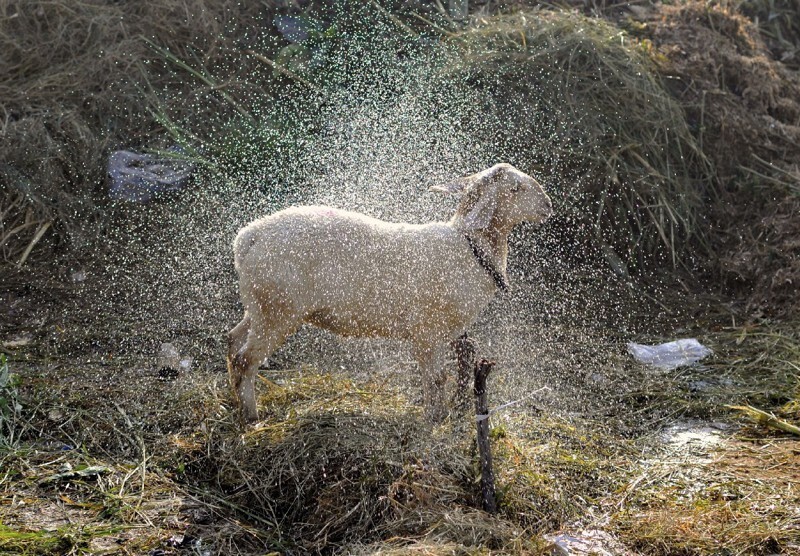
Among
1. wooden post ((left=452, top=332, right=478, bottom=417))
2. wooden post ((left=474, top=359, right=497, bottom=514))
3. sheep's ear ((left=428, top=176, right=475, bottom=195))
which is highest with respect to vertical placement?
sheep's ear ((left=428, top=176, right=475, bottom=195))

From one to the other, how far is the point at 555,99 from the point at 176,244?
9.39 feet

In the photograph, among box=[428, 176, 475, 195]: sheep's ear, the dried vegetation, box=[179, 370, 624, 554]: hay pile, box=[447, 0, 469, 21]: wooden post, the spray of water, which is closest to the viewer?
box=[179, 370, 624, 554]: hay pile

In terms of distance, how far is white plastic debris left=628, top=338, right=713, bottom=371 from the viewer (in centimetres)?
557

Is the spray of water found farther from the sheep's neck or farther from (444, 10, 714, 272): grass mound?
the sheep's neck

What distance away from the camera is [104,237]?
21.2 feet

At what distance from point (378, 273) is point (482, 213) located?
0.62 m

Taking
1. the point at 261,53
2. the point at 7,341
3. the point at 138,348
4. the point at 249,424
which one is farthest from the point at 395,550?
the point at 261,53

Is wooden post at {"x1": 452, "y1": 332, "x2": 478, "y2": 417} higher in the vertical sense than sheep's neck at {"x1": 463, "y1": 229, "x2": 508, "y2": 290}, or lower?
lower

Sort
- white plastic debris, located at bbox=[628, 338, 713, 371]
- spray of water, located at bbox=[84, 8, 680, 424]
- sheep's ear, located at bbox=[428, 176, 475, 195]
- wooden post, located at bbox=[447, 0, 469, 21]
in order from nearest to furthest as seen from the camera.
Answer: sheep's ear, located at bbox=[428, 176, 475, 195] < white plastic debris, located at bbox=[628, 338, 713, 371] < spray of water, located at bbox=[84, 8, 680, 424] < wooden post, located at bbox=[447, 0, 469, 21]

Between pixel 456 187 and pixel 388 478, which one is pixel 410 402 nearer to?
pixel 388 478

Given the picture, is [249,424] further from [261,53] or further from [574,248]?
[261,53]

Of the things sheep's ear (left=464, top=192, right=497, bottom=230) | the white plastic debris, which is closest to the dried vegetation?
the white plastic debris

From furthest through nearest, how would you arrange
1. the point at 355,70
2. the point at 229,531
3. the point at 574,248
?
the point at 355,70, the point at 574,248, the point at 229,531

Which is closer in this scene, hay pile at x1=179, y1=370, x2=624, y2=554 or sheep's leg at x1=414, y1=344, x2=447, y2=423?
hay pile at x1=179, y1=370, x2=624, y2=554
